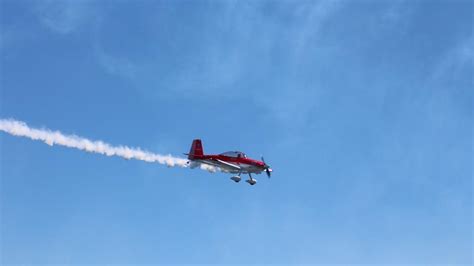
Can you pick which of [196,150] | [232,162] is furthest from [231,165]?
[196,150]

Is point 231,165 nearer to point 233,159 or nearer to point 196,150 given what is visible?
point 233,159

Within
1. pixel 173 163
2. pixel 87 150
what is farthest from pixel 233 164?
pixel 87 150

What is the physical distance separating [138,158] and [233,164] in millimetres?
16135

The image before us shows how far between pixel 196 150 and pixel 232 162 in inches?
256

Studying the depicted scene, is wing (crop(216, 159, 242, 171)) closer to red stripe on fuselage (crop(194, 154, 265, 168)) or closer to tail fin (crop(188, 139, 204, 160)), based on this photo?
red stripe on fuselage (crop(194, 154, 265, 168))

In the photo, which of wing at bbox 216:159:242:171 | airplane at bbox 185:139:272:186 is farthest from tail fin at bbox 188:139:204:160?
wing at bbox 216:159:242:171

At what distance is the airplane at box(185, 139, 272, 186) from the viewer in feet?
296

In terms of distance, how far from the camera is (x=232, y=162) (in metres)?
90.7

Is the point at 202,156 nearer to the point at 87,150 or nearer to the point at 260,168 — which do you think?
the point at 260,168

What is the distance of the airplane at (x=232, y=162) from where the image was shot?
3551 inches

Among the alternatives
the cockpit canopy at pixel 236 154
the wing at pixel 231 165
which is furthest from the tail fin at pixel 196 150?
the cockpit canopy at pixel 236 154

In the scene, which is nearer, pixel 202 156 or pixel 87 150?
pixel 87 150

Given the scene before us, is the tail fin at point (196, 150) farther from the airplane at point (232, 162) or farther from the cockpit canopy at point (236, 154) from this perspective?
the cockpit canopy at point (236, 154)

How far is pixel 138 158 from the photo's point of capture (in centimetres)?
9150
